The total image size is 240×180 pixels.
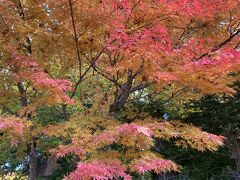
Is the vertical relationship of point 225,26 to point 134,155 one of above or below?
above

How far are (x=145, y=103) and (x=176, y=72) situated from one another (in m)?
3.85

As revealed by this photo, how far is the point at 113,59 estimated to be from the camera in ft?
18.1

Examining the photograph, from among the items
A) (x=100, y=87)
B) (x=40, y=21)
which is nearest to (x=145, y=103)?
(x=100, y=87)

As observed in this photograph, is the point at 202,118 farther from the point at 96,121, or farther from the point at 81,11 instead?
the point at 81,11

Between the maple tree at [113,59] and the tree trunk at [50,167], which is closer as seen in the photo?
the maple tree at [113,59]

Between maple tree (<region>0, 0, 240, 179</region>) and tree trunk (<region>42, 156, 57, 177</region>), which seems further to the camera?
tree trunk (<region>42, 156, 57, 177</region>)

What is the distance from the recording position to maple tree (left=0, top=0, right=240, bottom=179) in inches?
165

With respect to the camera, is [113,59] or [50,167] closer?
[113,59]

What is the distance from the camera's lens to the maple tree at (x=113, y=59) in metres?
4.20

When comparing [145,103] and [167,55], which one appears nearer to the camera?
[167,55]

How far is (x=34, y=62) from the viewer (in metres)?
4.79

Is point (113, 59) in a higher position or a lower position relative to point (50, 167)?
higher

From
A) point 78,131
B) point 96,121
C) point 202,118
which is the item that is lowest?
point 78,131

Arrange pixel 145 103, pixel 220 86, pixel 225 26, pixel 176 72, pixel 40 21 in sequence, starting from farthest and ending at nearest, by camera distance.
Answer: pixel 145 103 → pixel 225 26 → pixel 40 21 → pixel 220 86 → pixel 176 72
